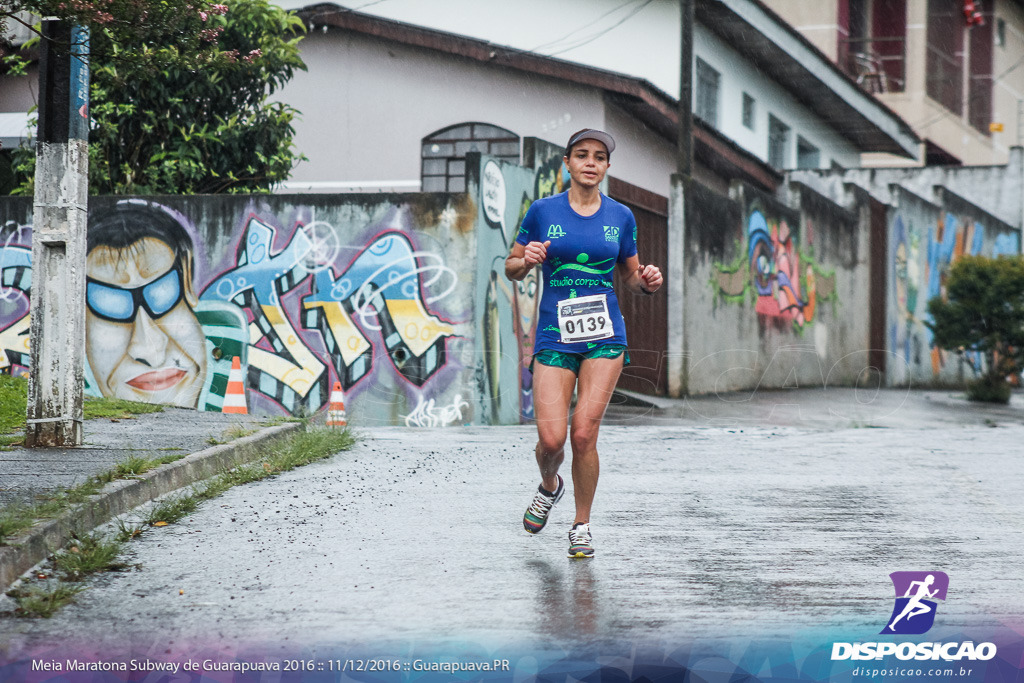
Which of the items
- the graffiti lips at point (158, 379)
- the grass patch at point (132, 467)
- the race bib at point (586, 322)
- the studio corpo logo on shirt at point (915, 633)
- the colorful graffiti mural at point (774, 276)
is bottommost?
the studio corpo logo on shirt at point (915, 633)

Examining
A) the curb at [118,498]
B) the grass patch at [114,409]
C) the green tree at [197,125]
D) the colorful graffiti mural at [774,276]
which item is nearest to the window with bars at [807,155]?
the colorful graffiti mural at [774,276]

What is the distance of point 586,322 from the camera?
5410 mm

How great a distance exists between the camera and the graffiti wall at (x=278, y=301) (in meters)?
13.0

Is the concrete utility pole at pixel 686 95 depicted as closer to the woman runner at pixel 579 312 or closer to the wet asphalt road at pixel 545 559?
the wet asphalt road at pixel 545 559

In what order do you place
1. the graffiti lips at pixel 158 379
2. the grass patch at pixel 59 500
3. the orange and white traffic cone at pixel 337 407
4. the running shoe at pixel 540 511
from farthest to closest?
the graffiti lips at pixel 158 379 → the orange and white traffic cone at pixel 337 407 → the running shoe at pixel 540 511 → the grass patch at pixel 59 500

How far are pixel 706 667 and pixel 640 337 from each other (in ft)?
41.3

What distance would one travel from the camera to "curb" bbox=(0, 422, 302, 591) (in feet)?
16.1

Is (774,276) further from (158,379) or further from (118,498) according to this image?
(118,498)

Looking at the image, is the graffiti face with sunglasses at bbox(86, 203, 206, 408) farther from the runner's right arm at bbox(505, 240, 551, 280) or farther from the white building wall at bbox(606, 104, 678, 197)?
the runner's right arm at bbox(505, 240, 551, 280)

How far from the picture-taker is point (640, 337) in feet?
53.6

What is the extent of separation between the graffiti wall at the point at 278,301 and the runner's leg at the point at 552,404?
746 centimetres

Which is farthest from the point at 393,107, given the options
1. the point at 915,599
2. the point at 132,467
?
the point at 915,599

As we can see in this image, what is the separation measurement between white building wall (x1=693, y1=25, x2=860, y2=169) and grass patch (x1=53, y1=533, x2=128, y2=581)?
19142 millimetres

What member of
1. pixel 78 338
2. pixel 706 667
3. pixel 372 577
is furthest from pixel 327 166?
pixel 706 667
